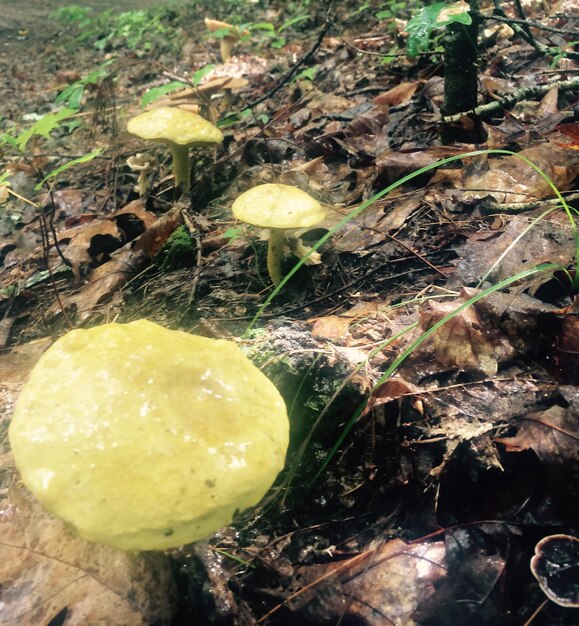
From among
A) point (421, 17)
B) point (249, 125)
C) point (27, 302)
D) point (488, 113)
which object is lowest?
point (27, 302)

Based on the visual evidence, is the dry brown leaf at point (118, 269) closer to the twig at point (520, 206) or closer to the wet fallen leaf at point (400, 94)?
the twig at point (520, 206)

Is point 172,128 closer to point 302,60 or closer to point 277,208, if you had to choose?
point 302,60

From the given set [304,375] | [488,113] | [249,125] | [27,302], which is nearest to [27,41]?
[249,125]

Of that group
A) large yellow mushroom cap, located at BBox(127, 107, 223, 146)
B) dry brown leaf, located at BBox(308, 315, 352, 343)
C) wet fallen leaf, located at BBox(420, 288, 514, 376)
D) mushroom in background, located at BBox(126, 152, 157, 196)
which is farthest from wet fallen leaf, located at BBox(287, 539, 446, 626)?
mushroom in background, located at BBox(126, 152, 157, 196)

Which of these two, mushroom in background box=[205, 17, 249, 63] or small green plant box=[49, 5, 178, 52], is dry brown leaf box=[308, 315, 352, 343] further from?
small green plant box=[49, 5, 178, 52]

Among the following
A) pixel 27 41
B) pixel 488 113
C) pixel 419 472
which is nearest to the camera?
pixel 419 472

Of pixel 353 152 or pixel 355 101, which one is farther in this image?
pixel 355 101

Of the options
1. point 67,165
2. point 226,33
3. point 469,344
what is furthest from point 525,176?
point 226,33

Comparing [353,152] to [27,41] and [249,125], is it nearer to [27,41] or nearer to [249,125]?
[249,125]
